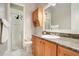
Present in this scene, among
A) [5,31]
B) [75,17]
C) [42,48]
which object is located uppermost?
[75,17]

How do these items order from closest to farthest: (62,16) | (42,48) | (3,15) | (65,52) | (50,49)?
(65,52) → (50,49) → (3,15) → (42,48) → (62,16)

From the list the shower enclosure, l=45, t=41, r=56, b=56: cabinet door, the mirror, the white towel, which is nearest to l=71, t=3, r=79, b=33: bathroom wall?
the mirror

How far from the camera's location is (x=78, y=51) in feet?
3.60

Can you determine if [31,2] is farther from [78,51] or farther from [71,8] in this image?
[78,51]

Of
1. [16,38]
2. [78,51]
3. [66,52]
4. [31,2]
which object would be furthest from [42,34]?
[78,51]

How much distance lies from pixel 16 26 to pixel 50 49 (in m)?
0.60

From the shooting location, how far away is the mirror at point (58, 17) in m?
1.89

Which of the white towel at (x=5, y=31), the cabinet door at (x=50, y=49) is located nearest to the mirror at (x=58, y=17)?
the cabinet door at (x=50, y=49)

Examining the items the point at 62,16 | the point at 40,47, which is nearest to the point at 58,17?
the point at 62,16

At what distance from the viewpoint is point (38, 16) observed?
1820 millimetres

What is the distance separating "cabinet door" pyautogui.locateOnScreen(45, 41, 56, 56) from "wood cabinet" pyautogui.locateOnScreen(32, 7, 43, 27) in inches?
13.5

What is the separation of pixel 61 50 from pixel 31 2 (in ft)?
2.61

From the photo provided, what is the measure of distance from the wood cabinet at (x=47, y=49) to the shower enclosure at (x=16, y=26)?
22 cm

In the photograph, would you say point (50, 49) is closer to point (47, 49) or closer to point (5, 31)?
point (47, 49)
